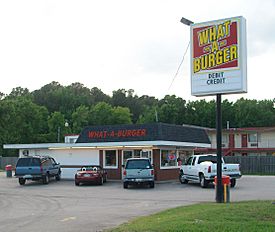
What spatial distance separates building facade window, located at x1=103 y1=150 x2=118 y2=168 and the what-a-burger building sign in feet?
55.1

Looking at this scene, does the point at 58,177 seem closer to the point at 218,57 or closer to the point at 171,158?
the point at 171,158

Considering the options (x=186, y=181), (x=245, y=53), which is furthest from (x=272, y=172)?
(x=245, y=53)

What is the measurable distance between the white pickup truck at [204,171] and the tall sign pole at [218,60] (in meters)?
8.33

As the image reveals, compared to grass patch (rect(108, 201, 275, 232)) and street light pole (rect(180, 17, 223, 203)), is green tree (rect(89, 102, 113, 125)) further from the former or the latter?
grass patch (rect(108, 201, 275, 232))

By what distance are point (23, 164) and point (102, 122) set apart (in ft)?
208

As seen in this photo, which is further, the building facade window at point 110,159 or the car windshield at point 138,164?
the building facade window at point 110,159

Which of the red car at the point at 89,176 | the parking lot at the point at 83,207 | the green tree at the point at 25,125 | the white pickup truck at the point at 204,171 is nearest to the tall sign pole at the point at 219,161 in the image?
the parking lot at the point at 83,207

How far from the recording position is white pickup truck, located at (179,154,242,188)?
86.8 ft

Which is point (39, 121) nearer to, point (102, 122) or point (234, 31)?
point (102, 122)

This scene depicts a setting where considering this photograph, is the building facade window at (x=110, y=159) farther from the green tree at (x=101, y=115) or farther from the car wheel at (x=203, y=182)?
the green tree at (x=101, y=115)

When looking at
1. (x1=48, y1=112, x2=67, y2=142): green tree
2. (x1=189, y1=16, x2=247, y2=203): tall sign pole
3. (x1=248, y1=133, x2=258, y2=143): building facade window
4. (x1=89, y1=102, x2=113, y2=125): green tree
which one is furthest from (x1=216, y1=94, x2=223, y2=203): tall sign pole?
(x1=89, y1=102, x2=113, y2=125): green tree

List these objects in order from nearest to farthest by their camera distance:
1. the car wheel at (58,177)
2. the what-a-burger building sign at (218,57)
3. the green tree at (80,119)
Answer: the what-a-burger building sign at (218,57)
the car wheel at (58,177)
the green tree at (80,119)

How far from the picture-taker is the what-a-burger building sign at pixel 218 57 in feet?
58.5

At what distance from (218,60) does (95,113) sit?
3081 inches
